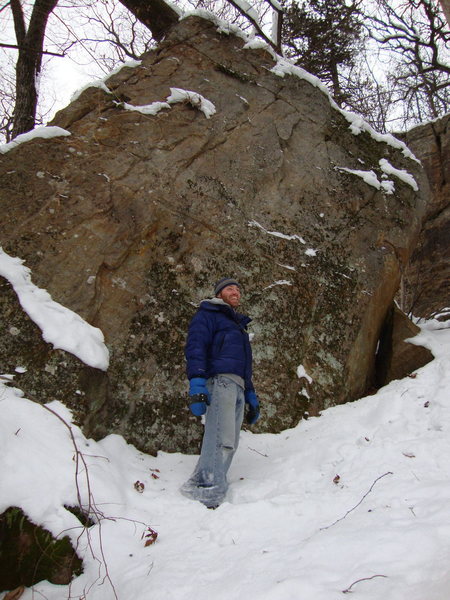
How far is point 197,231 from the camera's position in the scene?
5270 mm

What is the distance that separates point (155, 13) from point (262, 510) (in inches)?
304

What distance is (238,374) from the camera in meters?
3.84

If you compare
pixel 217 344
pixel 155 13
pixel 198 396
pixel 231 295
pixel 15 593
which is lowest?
pixel 15 593

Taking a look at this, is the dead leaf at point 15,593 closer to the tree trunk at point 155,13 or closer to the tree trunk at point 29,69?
the tree trunk at point 29,69

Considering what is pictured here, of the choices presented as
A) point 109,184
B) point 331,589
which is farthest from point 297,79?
point 331,589

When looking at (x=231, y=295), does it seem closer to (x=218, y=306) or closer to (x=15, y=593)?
(x=218, y=306)

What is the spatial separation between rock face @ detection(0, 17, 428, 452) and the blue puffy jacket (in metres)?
0.82

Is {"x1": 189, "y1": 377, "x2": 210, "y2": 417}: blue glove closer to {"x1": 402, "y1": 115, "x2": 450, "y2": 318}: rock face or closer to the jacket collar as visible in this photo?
the jacket collar

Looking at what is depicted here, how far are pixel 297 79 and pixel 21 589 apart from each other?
726 cm

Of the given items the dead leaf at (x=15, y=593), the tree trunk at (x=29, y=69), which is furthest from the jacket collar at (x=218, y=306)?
the tree trunk at (x=29, y=69)

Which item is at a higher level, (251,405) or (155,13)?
(155,13)

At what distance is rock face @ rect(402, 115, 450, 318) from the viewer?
847 cm

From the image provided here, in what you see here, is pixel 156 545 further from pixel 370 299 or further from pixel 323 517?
pixel 370 299

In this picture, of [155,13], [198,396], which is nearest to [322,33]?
[155,13]
